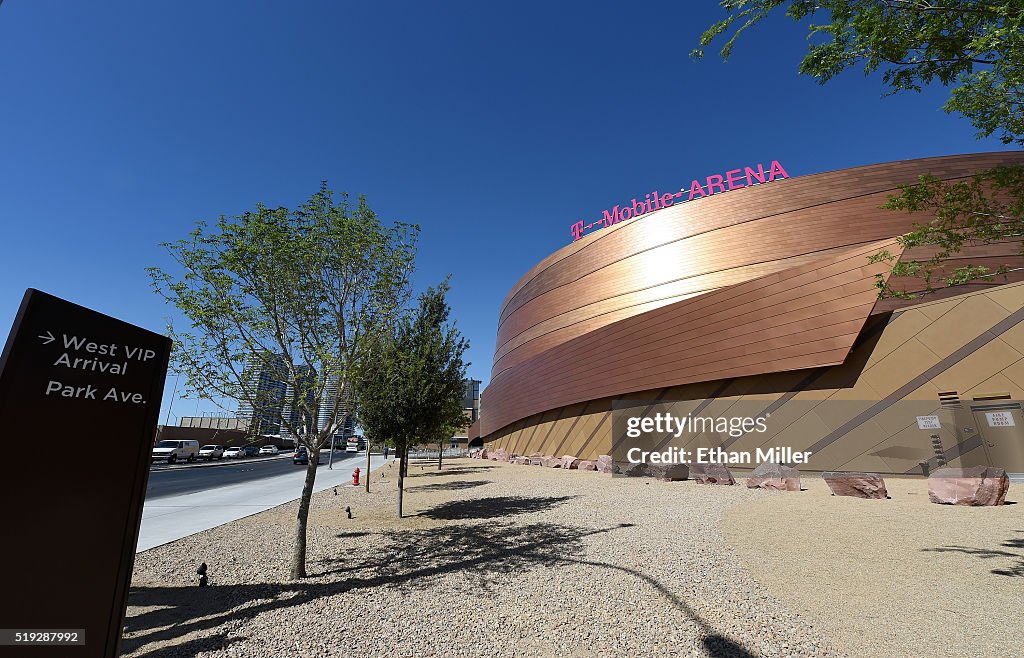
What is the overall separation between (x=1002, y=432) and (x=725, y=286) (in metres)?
12.9

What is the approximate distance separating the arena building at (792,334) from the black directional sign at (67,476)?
16335mm

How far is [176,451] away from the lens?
135ft

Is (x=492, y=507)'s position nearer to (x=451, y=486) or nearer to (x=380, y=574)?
(x=380, y=574)

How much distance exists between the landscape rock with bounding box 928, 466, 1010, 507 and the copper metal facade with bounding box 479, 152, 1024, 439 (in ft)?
22.4

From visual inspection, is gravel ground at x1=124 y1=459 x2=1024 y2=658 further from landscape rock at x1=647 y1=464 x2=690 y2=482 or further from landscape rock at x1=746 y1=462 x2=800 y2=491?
landscape rock at x1=647 y1=464 x2=690 y2=482

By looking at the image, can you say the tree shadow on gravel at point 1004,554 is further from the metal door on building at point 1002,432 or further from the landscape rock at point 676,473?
the landscape rock at point 676,473

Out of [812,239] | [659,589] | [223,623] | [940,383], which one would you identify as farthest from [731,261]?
[223,623]

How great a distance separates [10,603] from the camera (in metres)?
2.70

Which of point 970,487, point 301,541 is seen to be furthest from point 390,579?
point 970,487

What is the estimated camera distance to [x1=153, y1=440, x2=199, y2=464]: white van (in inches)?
1602

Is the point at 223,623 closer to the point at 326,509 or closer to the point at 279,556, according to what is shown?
the point at 279,556

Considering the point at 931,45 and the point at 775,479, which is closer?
the point at 931,45

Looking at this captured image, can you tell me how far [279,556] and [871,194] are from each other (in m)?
31.8

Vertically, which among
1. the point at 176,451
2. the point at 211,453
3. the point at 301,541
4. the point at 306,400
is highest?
the point at 306,400
